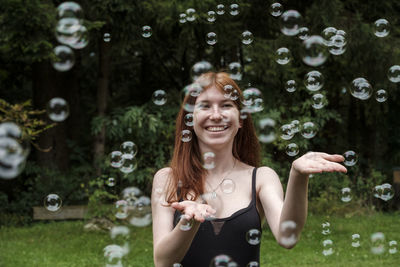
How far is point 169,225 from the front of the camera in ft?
6.83

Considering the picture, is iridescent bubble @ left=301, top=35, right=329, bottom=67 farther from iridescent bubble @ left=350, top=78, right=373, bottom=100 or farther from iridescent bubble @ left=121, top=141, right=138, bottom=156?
iridescent bubble @ left=121, top=141, right=138, bottom=156

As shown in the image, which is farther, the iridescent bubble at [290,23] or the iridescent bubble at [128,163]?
the iridescent bubble at [290,23]

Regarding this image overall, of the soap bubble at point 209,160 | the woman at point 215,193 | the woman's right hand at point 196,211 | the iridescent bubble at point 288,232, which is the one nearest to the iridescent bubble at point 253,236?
the woman at point 215,193

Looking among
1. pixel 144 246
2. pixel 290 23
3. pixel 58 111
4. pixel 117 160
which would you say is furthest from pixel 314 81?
pixel 144 246

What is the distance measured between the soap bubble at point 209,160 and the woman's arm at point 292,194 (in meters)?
0.23

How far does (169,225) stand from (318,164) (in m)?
0.82

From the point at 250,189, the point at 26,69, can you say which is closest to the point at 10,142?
the point at 250,189

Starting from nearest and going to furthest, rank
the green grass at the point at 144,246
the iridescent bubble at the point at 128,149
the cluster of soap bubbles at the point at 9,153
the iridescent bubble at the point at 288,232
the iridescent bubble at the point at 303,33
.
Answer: the iridescent bubble at the point at 288,232 < the cluster of soap bubbles at the point at 9,153 < the iridescent bubble at the point at 128,149 < the iridescent bubble at the point at 303,33 < the green grass at the point at 144,246

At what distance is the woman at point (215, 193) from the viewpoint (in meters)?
1.97

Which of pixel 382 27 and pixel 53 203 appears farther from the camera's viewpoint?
pixel 382 27

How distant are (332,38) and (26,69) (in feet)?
26.6

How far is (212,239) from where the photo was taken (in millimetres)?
2047

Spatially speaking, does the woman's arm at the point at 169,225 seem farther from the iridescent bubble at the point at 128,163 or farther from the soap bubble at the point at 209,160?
the iridescent bubble at the point at 128,163

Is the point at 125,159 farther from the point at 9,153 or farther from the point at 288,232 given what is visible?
the point at 288,232
